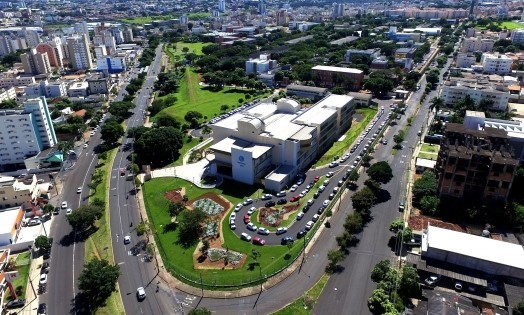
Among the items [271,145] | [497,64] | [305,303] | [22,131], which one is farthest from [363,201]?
[497,64]

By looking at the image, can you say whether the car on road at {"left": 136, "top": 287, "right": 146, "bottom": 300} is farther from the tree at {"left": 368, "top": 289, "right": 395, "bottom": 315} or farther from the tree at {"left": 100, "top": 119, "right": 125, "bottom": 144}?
the tree at {"left": 100, "top": 119, "right": 125, "bottom": 144}

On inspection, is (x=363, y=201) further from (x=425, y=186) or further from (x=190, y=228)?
(x=190, y=228)

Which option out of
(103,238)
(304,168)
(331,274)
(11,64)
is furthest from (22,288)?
(11,64)

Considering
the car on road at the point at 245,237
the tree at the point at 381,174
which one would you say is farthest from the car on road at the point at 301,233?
the tree at the point at 381,174

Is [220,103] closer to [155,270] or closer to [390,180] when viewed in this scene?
[390,180]

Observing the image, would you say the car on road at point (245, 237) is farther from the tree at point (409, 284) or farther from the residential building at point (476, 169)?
the residential building at point (476, 169)

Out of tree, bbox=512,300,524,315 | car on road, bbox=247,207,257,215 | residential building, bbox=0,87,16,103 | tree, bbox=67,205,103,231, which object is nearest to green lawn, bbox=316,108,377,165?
car on road, bbox=247,207,257,215
